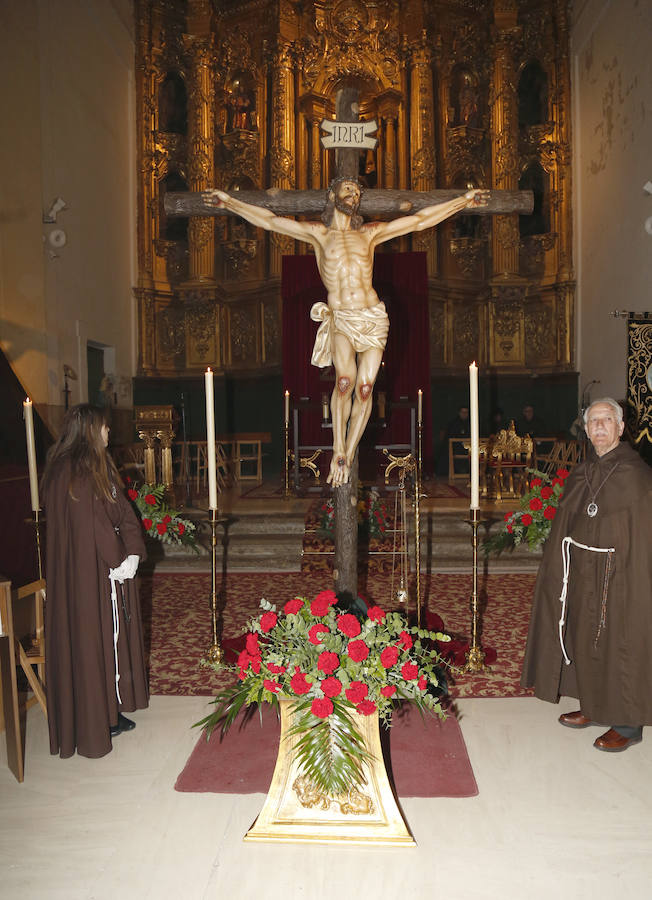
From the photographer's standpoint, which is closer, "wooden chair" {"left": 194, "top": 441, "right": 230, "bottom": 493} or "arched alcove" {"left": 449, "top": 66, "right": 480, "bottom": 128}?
"wooden chair" {"left": 194, "top": 441, "right": 230, "bottom": 493}

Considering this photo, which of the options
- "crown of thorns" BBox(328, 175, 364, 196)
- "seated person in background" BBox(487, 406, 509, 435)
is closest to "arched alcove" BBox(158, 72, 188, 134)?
"seated person in background" BBox(487, 406, 509, 435)

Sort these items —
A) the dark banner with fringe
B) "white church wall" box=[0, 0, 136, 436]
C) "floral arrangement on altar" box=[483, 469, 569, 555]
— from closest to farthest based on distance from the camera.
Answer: "floral arrangement on altar" box=[483, 469, 569, 555], the dark banner with fringe, "white church wall" box=[0, 0, 136, 436]

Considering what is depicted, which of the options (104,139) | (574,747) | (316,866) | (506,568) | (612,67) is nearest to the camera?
(316,866)

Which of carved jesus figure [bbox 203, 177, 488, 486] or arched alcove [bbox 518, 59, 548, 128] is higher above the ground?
arched alcove [bbox 518, 59, 548, 128]

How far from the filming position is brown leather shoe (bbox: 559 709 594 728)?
11.5 ft

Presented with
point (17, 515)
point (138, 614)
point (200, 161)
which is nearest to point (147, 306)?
point (200, 161)

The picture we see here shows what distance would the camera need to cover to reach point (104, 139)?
11.7 meters

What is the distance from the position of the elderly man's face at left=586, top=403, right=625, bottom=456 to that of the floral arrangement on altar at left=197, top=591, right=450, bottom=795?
1.39 m

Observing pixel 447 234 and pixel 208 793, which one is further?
pixel 447 234

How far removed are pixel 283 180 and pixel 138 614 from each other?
433 inches

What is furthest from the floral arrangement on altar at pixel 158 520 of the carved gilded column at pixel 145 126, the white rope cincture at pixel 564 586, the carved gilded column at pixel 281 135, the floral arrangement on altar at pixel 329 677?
the carved gilded column at pixel 145 126

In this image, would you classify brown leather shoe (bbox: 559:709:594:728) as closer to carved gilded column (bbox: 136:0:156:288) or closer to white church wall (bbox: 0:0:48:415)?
white church wall (bbox: 0:0:48:415)

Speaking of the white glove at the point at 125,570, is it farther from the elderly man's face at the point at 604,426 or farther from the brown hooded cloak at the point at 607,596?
the elderly man's face at the point at 604,426

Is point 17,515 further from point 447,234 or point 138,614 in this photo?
point 447,234
